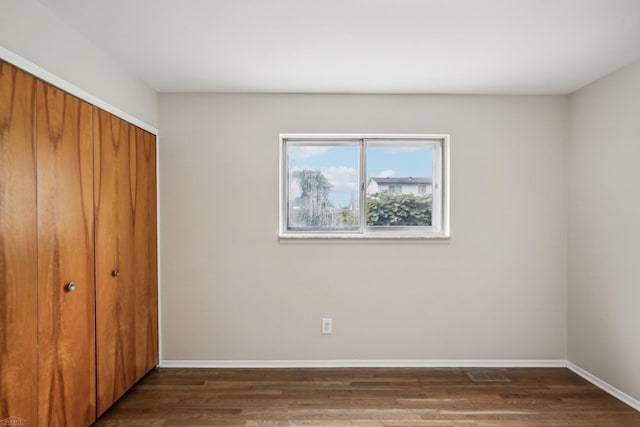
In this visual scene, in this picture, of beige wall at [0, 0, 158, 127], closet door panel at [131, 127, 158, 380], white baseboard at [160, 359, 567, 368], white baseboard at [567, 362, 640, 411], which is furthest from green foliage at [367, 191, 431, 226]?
beige wall at [0, 0, 158, 127]

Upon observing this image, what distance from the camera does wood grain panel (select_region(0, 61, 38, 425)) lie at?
1.46m

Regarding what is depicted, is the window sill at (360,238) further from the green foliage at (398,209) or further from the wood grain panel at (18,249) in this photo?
the wood grain panel at (18,249)

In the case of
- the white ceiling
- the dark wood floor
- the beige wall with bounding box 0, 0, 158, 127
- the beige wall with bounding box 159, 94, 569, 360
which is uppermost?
the white ceiling

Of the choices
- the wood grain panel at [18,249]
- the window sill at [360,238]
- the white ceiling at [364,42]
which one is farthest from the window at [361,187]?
the wood grain panel at [18,249]

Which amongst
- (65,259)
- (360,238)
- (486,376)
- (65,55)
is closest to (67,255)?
(65,259)

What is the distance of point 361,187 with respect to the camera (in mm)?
3053

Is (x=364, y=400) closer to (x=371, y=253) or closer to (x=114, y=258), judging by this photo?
(x=371, y=253)

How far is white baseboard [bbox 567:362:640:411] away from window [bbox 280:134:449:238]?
158 centimetres

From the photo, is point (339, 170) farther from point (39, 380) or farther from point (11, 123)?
point (39, 380)

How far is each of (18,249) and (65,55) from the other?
1.08m

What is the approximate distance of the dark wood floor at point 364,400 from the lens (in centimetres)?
218

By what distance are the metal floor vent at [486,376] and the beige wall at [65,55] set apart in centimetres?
331

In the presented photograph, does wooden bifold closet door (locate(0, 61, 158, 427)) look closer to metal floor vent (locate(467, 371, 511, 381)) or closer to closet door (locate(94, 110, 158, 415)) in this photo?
closet door (locate(94, 110, 158, 415))

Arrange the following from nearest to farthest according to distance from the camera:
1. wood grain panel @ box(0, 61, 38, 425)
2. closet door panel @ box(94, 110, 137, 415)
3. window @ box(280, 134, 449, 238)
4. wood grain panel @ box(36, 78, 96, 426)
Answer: wood grain panel @ box(0, 61, 38, 425)
wood grain panel @ box(36, 78, 96, 426)
closet door panel @ box(94, 110, 137, 415)
window @ box(280, 134, 449, 238)
